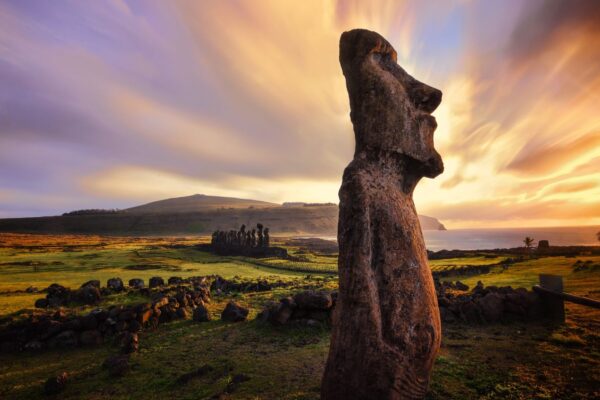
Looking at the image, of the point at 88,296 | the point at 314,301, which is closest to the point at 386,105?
the point at 314,301

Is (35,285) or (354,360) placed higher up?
(354,360)

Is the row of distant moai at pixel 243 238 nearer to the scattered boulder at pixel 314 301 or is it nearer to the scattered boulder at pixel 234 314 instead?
the scattered boulder at pixel 234 314

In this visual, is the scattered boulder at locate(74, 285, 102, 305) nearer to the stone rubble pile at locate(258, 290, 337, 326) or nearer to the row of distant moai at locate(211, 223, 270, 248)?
the stone rubble pile at locate(258, 290, 337, 326)

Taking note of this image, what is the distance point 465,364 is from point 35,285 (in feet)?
74.3

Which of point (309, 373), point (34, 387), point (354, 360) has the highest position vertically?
point (354, 360)

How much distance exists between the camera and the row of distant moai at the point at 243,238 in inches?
1946

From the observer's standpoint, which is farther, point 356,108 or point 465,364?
point 465,364

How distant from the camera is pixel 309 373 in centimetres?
741

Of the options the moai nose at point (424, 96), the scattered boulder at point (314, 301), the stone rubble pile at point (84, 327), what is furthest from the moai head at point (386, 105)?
the stone rubble pile at point (84, 327)

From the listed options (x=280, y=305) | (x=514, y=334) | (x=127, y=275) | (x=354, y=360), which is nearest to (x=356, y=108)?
(x=354, y=360)

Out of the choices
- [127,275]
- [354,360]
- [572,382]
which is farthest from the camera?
[127,275]

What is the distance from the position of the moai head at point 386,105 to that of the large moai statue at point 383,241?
2cm

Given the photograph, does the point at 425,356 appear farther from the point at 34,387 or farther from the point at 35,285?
the point at 35,285

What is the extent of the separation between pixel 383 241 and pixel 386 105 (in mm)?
2193
